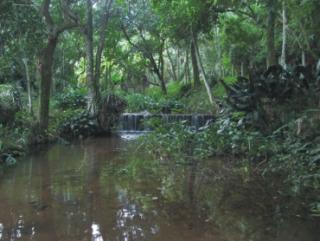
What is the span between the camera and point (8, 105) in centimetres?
1277

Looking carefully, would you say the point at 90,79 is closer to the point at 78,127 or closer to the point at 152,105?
the point at 78,127

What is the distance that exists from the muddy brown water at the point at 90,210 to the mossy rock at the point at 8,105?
161 inches

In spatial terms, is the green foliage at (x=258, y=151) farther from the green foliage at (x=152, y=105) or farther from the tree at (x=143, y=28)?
the tree at (x=143, y=28)

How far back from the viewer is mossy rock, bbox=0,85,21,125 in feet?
41.2

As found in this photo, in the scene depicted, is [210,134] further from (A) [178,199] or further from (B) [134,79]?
(B) [134,79]

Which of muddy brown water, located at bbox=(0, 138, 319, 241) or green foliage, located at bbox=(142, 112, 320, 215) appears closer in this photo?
muddy brown water, located at bbox=(0, 138, 319, 241)

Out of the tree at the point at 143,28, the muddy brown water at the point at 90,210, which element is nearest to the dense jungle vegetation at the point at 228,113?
the muddy brown water at the point at 90,210

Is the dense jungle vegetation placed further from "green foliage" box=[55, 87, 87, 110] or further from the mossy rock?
"green foliage" box=[55, 87, 87, 110]

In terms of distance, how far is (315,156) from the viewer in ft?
22.7

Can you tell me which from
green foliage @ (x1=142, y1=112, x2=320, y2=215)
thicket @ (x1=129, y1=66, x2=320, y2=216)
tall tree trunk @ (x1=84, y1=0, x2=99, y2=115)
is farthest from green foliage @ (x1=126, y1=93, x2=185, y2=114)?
thicket @ (x1=129, y1=66, x2=320, y2=216)

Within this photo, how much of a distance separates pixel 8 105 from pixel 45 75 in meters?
1.43

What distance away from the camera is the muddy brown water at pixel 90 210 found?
4660mm

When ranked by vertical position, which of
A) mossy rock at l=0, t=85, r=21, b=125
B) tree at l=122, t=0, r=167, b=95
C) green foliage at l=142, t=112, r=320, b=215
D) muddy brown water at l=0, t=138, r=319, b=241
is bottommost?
muddy brown water at l=0, t=138, r=319, b=241

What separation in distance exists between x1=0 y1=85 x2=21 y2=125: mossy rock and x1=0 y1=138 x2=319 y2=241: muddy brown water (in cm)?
410
